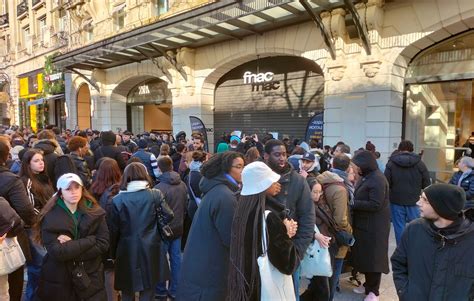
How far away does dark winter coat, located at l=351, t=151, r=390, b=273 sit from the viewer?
12.3 feet

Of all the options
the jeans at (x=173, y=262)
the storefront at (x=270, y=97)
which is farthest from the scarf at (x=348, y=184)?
the storefront at (x=270, y=97)

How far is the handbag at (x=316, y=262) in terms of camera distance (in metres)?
3.07

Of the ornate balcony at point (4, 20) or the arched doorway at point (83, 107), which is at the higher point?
the ornate balcony at point (4, 20)

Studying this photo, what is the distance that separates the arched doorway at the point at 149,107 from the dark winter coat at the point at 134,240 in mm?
13449

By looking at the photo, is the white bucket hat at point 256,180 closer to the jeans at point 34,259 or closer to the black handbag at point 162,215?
the black handbag at point 162,215

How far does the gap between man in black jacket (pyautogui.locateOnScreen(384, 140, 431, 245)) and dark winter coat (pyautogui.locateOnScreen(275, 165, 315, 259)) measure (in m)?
→ 2.75

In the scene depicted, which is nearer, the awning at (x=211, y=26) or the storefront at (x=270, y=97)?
the awning at (x=211, y=26)

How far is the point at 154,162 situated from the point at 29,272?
2.65 meters

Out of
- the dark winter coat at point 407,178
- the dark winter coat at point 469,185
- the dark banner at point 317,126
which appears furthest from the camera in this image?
the dark banner at point 317,126

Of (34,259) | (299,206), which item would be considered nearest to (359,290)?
(299,206)

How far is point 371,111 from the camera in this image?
29.5 ft

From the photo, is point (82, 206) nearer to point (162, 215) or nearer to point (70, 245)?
point (70, 245)

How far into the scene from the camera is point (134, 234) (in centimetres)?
316

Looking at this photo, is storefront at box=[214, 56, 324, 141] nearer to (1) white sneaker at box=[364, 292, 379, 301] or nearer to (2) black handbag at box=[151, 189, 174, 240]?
(1) white sneaker at box=[364, 292, 379, 301]
